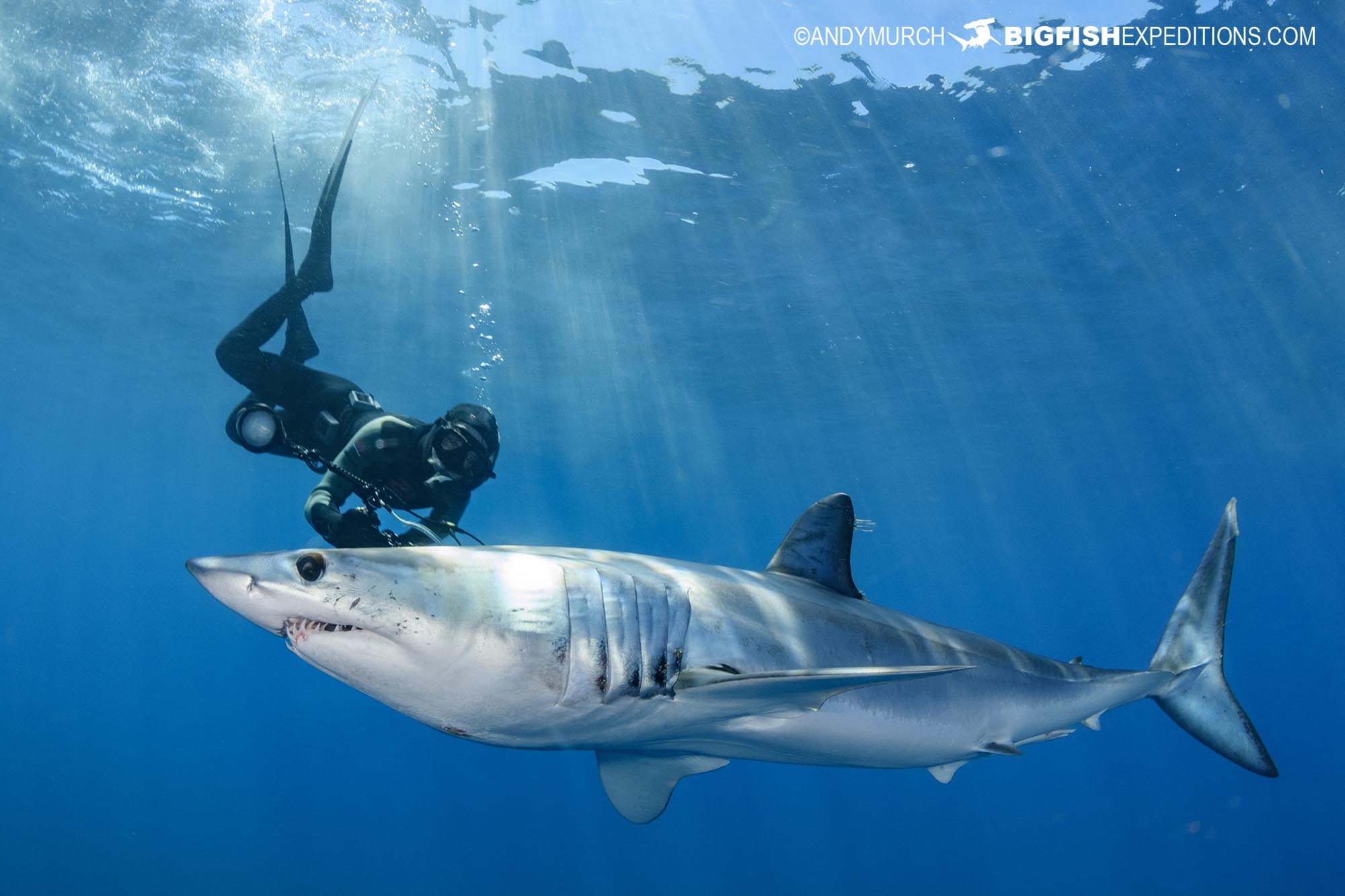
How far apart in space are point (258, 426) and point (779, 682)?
480cm

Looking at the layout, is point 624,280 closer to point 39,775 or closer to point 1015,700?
point 1015,700

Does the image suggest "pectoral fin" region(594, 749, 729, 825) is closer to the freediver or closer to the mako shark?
the mako shark

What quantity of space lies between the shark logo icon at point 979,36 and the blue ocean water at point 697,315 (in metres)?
0.25

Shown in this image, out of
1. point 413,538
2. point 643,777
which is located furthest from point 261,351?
point 643,777

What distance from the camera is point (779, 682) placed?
7.06 ft

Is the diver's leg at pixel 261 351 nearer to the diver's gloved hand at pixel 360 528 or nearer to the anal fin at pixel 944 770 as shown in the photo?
the diver's gloved hand at pixel 360 528

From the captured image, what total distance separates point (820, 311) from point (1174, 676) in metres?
15.0

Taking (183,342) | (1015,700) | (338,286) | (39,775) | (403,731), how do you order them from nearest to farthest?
(1015,700)
(338,286)
(183,342)
(39,775)
(403,731)

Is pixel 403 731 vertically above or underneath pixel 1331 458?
underneath

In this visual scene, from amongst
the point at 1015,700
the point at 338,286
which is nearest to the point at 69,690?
the point at 338,286

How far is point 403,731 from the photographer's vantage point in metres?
52.9

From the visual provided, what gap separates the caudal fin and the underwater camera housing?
257 inches

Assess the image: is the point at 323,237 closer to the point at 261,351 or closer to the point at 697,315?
the point at 261,351

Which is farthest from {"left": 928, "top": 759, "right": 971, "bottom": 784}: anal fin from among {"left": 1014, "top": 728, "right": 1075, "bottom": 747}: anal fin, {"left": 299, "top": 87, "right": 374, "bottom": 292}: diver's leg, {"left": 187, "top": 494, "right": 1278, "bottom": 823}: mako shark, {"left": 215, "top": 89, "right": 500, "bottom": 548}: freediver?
{"left": 299, "top": 87, "right": 374, "bottom": 292}: diver's leg
